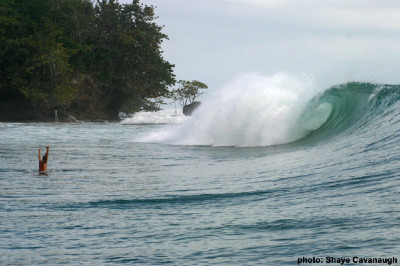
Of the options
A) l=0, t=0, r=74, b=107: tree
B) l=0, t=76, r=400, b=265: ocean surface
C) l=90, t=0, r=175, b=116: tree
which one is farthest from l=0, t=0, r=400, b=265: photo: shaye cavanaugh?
l=90, t=0, r=175, b=116: tree

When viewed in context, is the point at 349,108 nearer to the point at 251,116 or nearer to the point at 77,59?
the point at 251,116

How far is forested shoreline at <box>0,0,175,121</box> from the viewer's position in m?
40.1

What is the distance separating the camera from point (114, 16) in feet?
156

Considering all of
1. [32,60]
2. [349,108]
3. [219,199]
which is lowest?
[219,199]

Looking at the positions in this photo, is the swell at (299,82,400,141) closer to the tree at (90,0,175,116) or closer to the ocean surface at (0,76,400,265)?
the ocean surface at (0,76,400,265)

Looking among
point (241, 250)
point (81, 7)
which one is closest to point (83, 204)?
point (241, 250)

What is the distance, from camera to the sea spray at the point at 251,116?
1673cm

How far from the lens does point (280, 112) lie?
55.9ft

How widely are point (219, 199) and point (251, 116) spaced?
1040 cm

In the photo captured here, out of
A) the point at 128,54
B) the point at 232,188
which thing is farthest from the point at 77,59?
the point at 232,188

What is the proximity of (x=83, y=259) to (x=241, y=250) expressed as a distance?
1290 mm

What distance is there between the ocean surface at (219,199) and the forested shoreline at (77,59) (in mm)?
25003

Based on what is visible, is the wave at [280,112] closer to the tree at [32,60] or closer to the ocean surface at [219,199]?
the ocean surface at [219,199]

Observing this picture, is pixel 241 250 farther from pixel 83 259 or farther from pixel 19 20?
pixel 19 20
